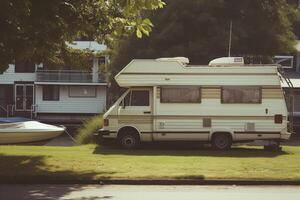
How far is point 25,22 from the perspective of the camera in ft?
40.4

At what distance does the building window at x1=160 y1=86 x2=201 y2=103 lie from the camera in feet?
71.1

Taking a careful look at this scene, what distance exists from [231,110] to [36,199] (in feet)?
39.4

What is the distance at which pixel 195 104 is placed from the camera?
21672 millimetres

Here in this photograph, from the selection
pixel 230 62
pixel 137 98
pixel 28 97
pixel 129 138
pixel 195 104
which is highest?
pixel 230 62

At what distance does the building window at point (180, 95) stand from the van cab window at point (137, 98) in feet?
2.00

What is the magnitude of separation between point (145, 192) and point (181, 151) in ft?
31.4

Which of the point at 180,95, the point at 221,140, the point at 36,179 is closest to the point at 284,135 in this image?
the point at 221,140

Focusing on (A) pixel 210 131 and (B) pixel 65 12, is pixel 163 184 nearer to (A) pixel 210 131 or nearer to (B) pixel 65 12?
(B) pixel 65 12

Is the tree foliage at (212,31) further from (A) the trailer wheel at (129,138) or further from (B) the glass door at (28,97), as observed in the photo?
(B) the glass door at (28,97)

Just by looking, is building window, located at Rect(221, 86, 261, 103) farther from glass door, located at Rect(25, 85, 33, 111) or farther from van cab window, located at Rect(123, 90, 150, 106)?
glass door, located at Rect(25, 85, 33, 111)

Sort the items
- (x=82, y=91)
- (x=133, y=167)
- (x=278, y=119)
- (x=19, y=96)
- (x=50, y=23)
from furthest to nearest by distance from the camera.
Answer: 1. (x=19, y=96)
2. (x=82, y=91)
3. (x=278, y=119)
4. (x=133, y=167)
5. (x=50, y=23)

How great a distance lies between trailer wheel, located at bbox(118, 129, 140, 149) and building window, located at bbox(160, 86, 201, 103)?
5.34 feet

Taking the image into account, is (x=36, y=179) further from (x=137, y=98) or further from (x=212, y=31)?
(x=212, y=31)

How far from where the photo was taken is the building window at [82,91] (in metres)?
56.7
